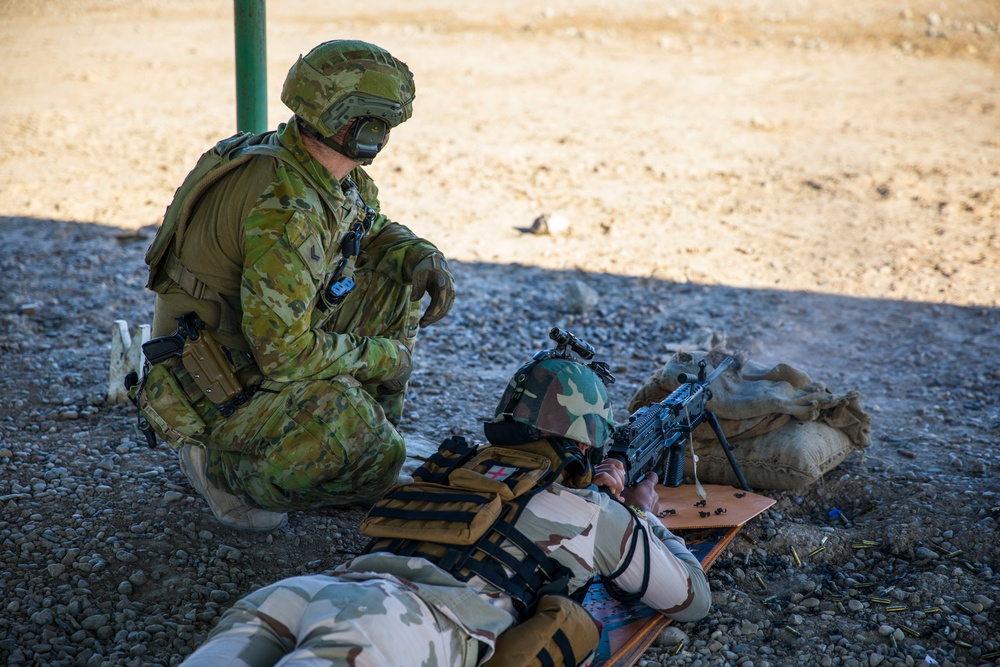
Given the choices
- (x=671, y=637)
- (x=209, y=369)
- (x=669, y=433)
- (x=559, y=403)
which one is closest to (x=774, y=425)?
(x=669, y=433)

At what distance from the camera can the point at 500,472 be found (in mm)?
2838

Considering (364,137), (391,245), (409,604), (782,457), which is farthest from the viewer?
(782,457)

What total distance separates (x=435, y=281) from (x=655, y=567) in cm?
157

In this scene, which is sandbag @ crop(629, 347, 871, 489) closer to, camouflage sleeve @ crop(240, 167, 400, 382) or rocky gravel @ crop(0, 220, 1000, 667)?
rocky gravel @ crop(0, 220, 1000, 667)

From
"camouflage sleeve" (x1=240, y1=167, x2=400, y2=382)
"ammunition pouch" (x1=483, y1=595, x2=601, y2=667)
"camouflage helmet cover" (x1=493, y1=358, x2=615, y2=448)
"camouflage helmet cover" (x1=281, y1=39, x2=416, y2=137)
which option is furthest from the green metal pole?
"ammunition pouch" (x1=483, y1=595, x2=601, y2=667)

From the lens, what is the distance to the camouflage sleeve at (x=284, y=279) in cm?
321

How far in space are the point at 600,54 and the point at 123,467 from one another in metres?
11.6

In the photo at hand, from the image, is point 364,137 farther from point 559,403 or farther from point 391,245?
point 559,403

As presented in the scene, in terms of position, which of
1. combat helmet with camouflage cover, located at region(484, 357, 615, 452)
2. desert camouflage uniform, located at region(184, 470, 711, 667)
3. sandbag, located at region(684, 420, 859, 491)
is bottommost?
sandbag, located at region(684, 420, 859, 491)

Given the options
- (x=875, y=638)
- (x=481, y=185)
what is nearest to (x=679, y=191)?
(x=481, y=185)

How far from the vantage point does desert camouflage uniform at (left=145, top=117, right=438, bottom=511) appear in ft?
10.6

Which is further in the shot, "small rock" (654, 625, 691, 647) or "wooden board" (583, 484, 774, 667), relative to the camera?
"small rock" (654, 625, 691, 647)

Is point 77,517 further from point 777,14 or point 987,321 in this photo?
point 777,14

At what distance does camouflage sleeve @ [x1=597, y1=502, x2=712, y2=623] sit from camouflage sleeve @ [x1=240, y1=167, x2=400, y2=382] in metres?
1.30
